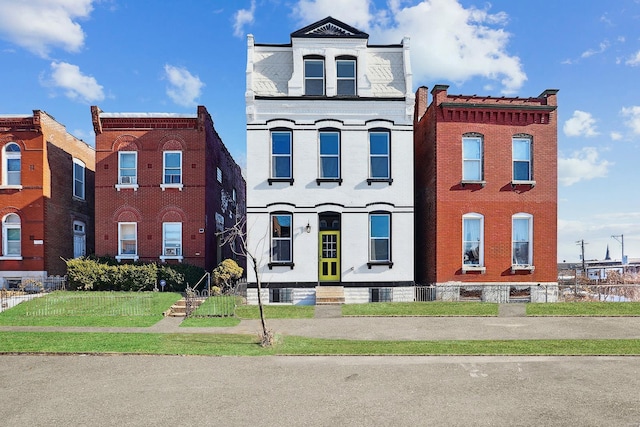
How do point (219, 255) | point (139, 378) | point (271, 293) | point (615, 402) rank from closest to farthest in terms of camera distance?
point (615, 402) → point (139, 378) → point (271, 293) → point (219, 255)

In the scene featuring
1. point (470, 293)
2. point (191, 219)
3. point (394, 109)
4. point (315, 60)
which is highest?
point (315, 60)

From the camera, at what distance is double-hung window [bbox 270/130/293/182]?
1834 centimetres

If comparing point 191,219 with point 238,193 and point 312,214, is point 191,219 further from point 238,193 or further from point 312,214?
point 238,193

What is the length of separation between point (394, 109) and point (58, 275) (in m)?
20.0

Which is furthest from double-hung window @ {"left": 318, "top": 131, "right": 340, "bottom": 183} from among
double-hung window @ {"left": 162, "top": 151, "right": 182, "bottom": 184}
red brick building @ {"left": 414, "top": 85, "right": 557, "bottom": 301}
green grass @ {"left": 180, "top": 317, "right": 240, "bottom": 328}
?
double-hung window @ {"left": 162, "top": 151, "right": 182, "bottom": 184}

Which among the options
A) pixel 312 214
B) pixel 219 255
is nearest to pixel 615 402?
pixel 312 214

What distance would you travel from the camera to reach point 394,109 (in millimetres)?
18422

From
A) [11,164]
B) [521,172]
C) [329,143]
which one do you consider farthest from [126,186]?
[521,172]

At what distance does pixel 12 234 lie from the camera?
68.4ft

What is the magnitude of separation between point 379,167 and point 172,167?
11.4m

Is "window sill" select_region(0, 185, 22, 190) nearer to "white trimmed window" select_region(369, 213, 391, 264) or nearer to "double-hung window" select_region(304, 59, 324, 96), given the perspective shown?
"double-hung window" select_region(304, 59, 324, 96)

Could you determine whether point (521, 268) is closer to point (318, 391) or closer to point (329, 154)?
point (329, 154)

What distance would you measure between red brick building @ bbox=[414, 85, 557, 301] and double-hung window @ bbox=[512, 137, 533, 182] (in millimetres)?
44

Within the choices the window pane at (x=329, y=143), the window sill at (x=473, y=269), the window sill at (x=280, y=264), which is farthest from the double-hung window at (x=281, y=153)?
the window sill at (x=473, y=269)
